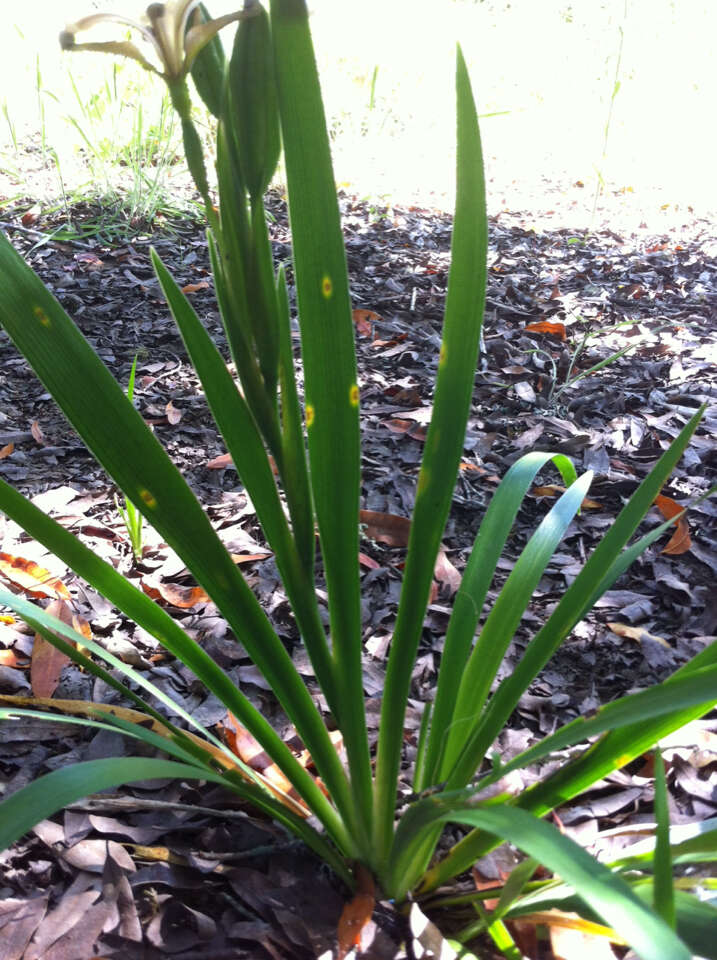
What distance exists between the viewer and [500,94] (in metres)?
6.57

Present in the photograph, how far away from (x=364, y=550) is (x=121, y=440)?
83 centimetres

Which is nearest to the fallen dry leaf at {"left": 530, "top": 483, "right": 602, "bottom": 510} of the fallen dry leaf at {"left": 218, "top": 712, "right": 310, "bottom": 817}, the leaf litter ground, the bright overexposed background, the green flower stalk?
the leaf litter ground

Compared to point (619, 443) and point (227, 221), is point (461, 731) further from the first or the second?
point (619, 443)

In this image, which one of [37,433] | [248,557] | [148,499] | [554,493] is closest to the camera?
[148,499]

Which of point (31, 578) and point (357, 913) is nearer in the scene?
point (357, 913)

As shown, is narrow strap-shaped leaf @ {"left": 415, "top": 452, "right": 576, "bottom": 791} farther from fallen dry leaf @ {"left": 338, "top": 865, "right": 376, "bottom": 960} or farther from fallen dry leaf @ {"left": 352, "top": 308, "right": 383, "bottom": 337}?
fallen dry leaf @ {"left": 352, "top": 308, "right": 383, "bottom": 337}

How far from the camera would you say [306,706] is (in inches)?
28.3

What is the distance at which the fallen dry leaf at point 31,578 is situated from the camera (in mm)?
1199

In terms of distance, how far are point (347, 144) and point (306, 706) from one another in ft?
13.2

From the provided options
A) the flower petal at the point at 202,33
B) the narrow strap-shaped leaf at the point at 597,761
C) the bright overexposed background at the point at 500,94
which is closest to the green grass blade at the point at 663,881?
the narrow strap-shaped leaf at the point at 597,761

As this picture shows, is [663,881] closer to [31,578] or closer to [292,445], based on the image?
[292,445]

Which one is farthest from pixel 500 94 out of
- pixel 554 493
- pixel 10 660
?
pixel 10 660

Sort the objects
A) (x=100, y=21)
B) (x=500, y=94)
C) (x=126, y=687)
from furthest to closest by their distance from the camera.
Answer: (x=500, y=94)
(x=126, y=687)
(x=100, y=21)

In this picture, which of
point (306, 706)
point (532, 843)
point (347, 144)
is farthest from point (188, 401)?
point (347, 144)
